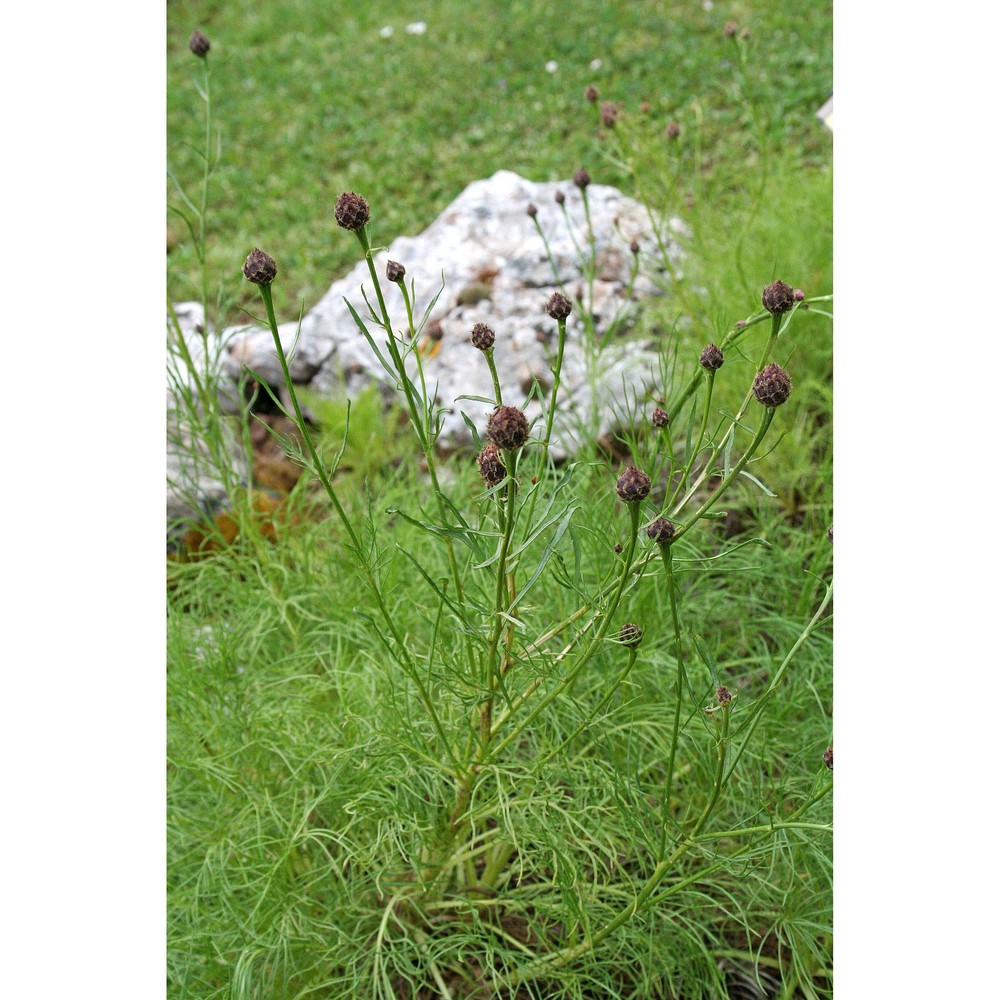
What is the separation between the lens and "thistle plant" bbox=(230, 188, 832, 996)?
726mm

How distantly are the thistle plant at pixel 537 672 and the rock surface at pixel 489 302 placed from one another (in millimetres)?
882

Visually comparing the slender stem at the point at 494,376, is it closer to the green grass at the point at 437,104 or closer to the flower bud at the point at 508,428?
the flower bud at the point at 508,428

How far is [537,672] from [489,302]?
1834 mm

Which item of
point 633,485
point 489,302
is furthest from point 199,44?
point 489,302

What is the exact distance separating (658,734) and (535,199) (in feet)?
6.73

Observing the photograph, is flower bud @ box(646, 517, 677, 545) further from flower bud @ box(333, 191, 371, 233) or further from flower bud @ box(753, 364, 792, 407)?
flower bud @ box(333, 191, 371, 233)

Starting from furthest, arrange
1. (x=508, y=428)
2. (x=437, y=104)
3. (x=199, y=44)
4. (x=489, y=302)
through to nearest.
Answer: (x=437, y=104)
(x=489, y=302)
(x=199, y=44)
(x=508, y=428)

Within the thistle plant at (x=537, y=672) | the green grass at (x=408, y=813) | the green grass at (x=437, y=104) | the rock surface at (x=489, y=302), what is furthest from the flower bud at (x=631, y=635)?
the green grass at (x=437, y=104)

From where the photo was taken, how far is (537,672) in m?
0.90

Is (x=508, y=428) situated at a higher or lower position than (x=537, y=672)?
higher

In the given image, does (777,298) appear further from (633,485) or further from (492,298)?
(492,298)

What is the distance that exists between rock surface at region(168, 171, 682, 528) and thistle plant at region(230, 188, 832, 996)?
2.89 ft

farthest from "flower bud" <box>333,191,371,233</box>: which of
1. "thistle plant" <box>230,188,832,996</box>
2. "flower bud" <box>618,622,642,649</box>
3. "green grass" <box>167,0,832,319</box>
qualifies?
"green grass" <box>167,0,832,319</box>
